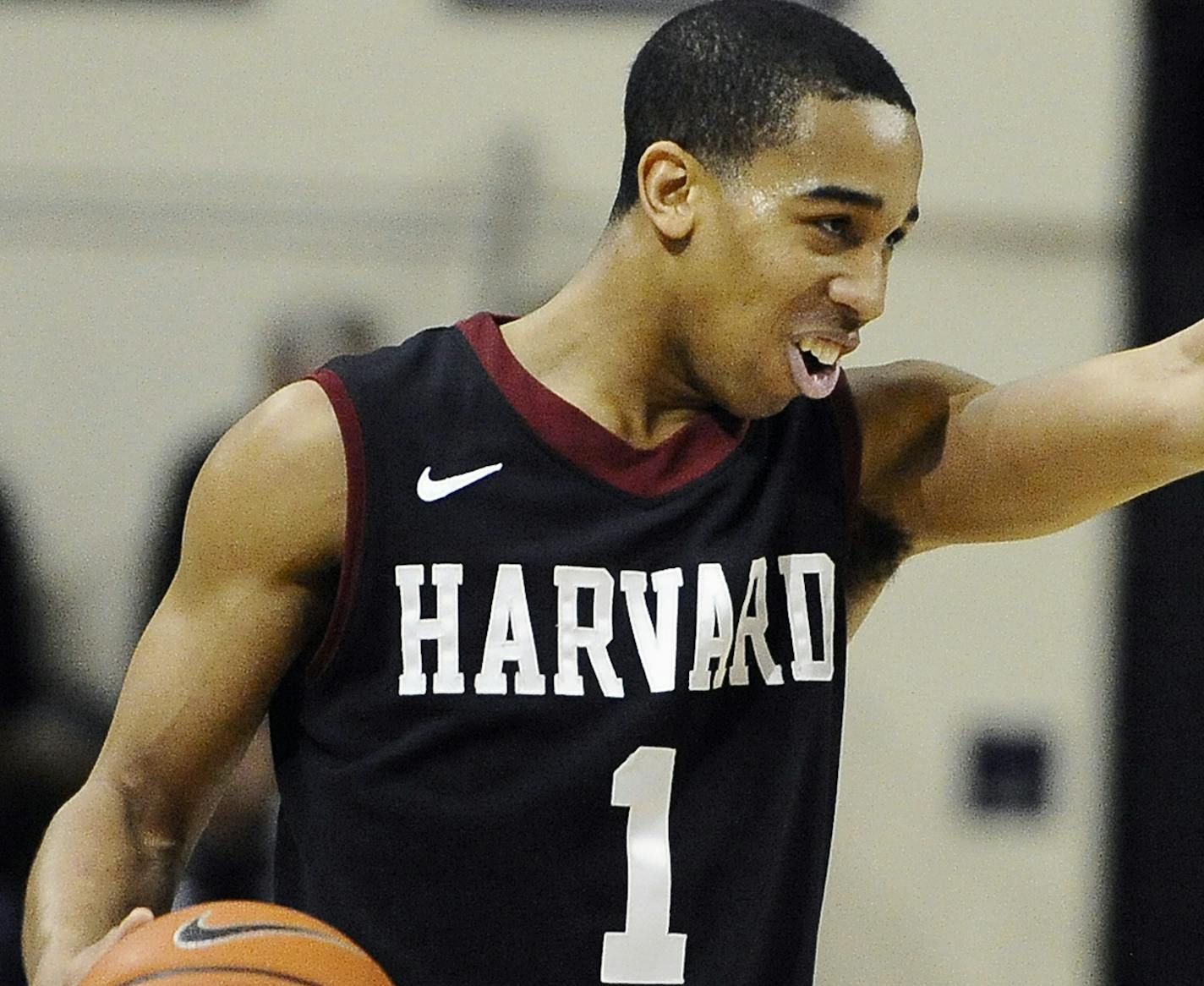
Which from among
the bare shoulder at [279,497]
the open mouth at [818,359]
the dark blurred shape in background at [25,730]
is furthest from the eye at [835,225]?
the dark blurred shape in background at [25,730]

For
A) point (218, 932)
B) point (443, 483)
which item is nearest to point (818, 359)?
point (443, 483)

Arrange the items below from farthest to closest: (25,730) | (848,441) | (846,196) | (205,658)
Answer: (25,730) → (848,441) → (205,658) → (846,196)

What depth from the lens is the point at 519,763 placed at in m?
2.02

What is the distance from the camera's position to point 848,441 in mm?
2158

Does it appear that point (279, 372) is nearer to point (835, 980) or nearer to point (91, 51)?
point (91, 51)

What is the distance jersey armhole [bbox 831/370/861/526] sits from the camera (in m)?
2.16

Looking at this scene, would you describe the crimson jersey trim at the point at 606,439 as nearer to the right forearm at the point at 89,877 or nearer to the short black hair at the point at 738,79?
the short black hair at the point at 738,79

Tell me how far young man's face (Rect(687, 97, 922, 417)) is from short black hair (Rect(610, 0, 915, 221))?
0.9 inches

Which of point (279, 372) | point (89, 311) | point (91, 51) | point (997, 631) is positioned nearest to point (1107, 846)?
point (997, 631)

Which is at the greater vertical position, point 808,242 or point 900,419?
point 808,242

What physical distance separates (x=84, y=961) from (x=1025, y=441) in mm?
1095

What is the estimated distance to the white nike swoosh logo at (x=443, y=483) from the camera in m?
2.05

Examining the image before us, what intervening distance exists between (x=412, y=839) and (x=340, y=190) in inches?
129

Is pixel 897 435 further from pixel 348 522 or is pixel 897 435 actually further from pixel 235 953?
pixel 235 953
